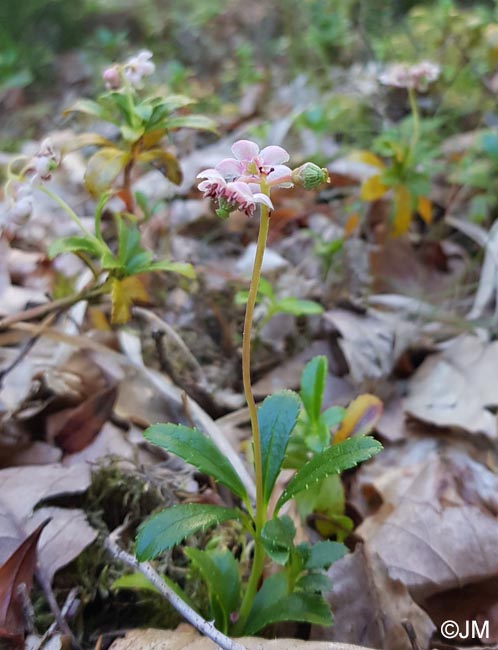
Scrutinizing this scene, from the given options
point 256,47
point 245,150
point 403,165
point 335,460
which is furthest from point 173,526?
point 256,47

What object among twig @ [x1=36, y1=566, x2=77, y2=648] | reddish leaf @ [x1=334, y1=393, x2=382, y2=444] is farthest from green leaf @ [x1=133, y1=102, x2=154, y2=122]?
twig @ [x1=36, y1=566, x2=77, y2=648]

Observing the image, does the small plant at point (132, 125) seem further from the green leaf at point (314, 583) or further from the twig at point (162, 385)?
the green leaf at point (314, 583)

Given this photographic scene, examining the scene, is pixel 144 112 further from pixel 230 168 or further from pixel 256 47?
pixel 256 47

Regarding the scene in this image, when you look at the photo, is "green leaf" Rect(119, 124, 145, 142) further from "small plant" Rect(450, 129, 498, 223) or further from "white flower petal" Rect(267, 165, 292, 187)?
"small plant" Rect(450, 129, 498, 223)

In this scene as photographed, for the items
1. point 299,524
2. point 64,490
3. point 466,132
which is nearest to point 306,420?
point 299,524

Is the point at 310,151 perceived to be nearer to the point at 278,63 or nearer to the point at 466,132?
the point at 466,132

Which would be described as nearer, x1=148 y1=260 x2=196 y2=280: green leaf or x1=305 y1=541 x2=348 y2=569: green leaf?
x1=305 y1=541 x2=348 y2=569: green leaf

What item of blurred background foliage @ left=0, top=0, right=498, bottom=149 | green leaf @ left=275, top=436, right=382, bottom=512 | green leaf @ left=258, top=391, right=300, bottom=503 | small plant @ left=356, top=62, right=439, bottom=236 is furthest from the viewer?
blurred background foliage @ left=0, top=0, right=498, bottom=149
